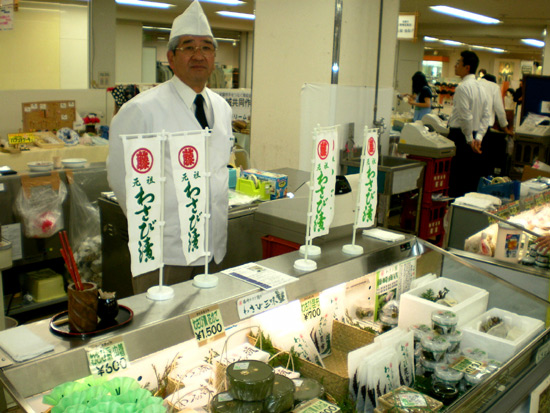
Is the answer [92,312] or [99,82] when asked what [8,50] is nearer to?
[99,82]

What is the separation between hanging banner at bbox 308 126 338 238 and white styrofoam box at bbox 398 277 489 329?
0.50m

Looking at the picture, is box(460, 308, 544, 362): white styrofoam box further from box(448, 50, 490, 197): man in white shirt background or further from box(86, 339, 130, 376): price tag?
box(448, 50, 490, 197): man in white shirt background

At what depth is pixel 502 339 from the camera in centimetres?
211

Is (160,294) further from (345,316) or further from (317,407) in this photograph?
(345,316)

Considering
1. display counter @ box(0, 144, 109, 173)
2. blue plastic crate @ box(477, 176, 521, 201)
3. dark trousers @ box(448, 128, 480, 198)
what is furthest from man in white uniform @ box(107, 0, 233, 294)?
dark trousers @ box(448, 128, 480, 198)

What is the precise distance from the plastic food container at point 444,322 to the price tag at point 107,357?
3.86ft

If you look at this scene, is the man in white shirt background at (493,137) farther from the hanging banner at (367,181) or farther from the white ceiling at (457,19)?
the hanging banner at (367,181)

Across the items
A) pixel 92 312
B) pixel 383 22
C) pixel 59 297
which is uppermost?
pixel 383 22

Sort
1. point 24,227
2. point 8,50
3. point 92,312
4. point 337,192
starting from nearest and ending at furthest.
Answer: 1. point 92,312
2. point 337,192
3. point 24,227
4. point 8,50

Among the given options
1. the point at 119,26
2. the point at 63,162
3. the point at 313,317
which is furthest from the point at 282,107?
the point at 119,26

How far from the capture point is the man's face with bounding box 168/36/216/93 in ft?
8.38

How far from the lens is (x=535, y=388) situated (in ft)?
7.26

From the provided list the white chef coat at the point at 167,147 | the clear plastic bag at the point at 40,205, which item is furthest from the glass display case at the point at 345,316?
the clear plastic bag at the point at 40,205

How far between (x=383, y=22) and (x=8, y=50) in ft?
25.3
